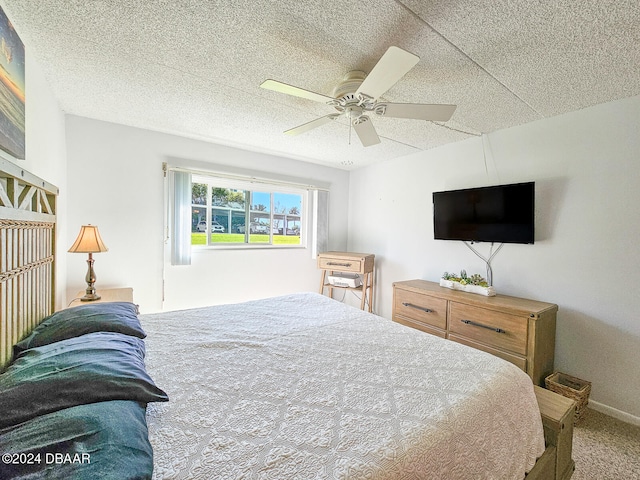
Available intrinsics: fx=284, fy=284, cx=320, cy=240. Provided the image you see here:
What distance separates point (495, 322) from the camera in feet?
Answer: 7.67

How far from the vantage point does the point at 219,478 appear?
0.74 metres

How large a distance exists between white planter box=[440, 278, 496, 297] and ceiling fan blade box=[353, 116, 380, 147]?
5.45 ft

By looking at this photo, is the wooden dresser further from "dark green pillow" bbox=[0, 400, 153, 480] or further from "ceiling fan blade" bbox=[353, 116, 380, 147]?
"dark green pillow" bbox=[0, 400, 153, 480]

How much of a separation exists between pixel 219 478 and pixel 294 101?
7.42 feet

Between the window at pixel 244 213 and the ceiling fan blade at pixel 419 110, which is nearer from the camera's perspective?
the ceiling fan blade at pixel 419 110

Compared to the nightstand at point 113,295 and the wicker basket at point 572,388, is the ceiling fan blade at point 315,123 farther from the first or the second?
the wicker basket at point 572,388

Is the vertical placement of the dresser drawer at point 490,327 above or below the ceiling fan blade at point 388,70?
below

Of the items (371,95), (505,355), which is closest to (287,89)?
(371,95)

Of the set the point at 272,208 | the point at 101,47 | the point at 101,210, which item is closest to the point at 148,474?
the point at 101,47

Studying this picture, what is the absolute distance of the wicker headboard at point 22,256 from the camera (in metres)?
1.11

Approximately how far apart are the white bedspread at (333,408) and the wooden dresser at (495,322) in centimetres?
95

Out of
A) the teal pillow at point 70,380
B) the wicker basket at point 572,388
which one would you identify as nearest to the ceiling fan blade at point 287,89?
the teal pillow at point 70,380

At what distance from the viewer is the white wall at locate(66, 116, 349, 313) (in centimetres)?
271

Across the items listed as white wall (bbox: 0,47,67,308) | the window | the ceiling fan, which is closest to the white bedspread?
white wall (bbox: 0,47,67,308)
